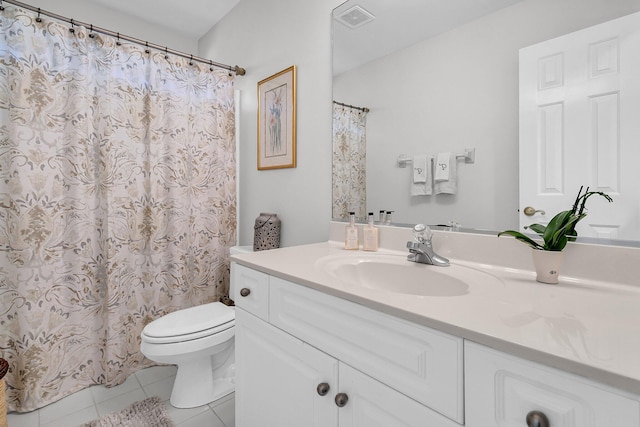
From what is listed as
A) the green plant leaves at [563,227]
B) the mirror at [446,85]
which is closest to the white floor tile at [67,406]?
the mirror at [446,85]

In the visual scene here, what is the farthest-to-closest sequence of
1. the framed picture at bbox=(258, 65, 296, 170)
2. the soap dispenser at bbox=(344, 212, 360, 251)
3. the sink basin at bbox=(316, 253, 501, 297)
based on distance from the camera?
the framed picture at bbox=(258, 65, 296, 170) → the soap dispenser at bbox=(344, 212, 360, 251) → the sink basin at bbox=(316, 253, 501, 297)

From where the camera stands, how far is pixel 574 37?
0.87 metres

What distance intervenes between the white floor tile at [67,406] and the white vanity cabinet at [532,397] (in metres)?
1.89

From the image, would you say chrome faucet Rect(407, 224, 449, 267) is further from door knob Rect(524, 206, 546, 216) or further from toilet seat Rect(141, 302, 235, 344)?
toilet seat Rect(141, 302, 235, 344)

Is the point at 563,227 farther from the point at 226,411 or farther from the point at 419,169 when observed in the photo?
the point at 226,411

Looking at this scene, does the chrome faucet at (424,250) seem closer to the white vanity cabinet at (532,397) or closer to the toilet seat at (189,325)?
the white vanity cabinet at (532,397)

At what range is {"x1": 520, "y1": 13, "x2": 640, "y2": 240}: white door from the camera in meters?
0.79

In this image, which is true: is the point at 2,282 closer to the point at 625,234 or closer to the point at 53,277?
the point at 53,277

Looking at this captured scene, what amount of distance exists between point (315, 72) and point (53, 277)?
1.73 meters

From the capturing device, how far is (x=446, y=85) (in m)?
1.14

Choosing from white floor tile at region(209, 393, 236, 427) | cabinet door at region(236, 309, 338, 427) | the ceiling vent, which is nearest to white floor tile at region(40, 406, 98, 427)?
white floor tile at region(209, 393, 236, 427)

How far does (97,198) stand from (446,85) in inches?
72.6

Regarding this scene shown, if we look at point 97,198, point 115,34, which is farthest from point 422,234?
point 115,34

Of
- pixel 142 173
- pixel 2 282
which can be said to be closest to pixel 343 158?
pixel 142 173
